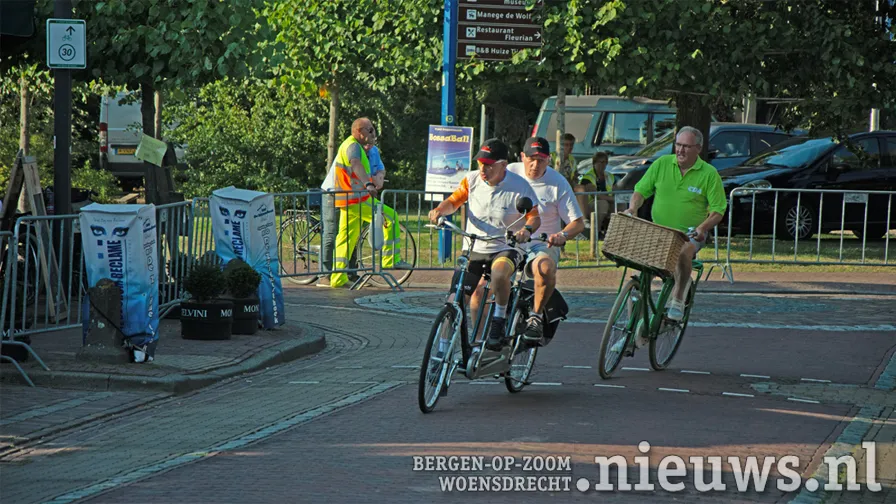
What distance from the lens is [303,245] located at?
52.6ft

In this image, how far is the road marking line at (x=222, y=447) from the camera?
6293 millimetres

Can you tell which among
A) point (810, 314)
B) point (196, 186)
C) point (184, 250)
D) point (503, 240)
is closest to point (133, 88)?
point (184, 250)

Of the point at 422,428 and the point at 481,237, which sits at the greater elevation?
the point at 481,237

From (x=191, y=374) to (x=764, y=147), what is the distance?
17490 mm

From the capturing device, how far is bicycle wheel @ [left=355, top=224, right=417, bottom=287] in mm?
15562

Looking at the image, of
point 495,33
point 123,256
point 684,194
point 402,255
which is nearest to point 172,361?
point 123,256

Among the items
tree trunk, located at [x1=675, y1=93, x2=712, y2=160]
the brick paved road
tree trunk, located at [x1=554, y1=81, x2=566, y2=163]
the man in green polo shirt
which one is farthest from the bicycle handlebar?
tree trunk, located at [x1=675, y1=93, x2=712, y2=160]

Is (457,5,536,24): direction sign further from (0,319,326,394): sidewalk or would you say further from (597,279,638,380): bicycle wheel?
(597,279,638,380): bicycle wheel

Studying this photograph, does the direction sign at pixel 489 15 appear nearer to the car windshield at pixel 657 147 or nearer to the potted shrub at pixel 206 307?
the car windshield at pixel 657 147

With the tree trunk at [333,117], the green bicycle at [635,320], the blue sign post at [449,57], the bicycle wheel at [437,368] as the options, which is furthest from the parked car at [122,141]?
the bicycle wheel at [437,368]

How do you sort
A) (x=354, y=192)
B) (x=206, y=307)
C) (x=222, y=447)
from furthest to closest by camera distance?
1. (x=354, y=192)
2. (x=206, y=307)
3. (x=222, y=447)

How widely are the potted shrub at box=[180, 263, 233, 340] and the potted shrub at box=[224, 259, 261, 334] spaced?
146mm

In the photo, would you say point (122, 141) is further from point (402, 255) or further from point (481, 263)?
point (481, 263)

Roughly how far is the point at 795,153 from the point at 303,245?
979cm
